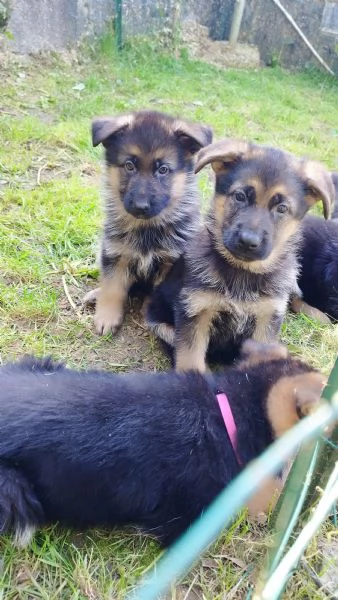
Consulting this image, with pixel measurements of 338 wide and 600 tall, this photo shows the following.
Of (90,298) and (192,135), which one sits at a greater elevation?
(192,135)

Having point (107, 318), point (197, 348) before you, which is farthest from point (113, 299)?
point (197, 348)

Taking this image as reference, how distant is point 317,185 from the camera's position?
280cm

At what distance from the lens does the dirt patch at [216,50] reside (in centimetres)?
984

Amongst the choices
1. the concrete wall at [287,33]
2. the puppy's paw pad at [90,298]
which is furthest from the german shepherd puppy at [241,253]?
the concrete wall at [287,33]

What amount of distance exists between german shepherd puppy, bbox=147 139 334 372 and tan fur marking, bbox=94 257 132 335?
1.09ft

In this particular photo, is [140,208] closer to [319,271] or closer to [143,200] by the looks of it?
[143,200]

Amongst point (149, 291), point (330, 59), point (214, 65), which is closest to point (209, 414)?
point (149, 291)

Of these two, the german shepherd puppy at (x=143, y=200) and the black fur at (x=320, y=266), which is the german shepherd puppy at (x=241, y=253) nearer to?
the german shepherd puppy at (x=143, y=200)

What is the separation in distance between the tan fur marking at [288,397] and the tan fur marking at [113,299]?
1493 millimetres

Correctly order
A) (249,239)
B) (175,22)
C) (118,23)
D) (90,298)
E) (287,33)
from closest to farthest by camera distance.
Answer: (249,239) → (90,298) → (118,23) → (175,22) → (287,33)

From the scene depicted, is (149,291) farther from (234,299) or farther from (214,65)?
(214,65)

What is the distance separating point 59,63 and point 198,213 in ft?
15.9

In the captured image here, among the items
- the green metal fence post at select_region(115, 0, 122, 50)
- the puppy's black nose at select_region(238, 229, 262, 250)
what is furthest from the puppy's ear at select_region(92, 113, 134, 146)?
the green metal fence post at select_region(115, 0, 122, 50)

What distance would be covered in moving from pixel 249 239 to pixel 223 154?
49 centimetres
